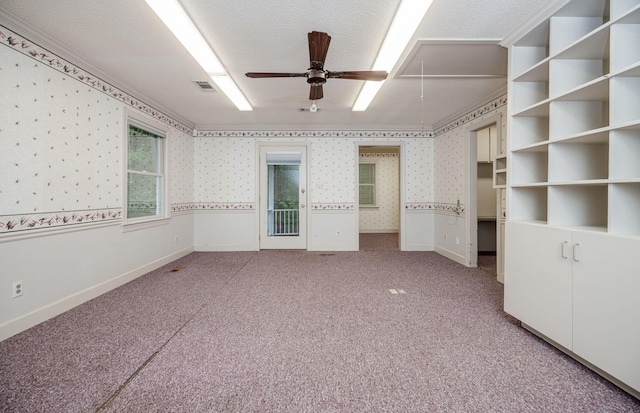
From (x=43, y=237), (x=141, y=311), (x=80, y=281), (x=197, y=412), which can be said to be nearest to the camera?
(x=197, y=412)

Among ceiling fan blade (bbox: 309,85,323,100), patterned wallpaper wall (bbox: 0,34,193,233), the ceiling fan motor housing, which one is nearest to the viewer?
patterned wallpaper wall (bbox: 0,34,193,233)

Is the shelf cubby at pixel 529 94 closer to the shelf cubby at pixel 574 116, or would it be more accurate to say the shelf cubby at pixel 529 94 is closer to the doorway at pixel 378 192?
the shelf cubby at pixel 574 116

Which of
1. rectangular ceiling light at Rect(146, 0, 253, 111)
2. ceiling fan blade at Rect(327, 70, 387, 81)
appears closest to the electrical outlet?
rectangular ceiling light at Rect(146, 0, 253, 111)

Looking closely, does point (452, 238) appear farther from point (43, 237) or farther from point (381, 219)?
point (43, 237)

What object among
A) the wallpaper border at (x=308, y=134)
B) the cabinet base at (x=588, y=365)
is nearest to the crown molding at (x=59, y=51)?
the wallpaper border at (x=308, y=134)

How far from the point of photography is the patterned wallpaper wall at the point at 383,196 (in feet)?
26.5

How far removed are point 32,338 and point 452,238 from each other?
5133 millimetres

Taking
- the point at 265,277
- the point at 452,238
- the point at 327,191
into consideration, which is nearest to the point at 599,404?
the point at 265,277

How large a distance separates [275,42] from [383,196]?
20.5ft

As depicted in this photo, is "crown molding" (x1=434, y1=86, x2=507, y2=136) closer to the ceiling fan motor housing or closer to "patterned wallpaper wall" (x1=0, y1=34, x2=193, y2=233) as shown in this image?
the ceiling fan motor housing

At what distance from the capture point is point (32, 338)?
6.57 feet

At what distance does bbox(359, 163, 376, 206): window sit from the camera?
8117 mm

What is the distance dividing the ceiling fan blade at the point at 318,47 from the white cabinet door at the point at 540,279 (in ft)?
6.77

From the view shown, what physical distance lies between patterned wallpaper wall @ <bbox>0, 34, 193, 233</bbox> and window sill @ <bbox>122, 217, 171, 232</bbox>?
21 cm
